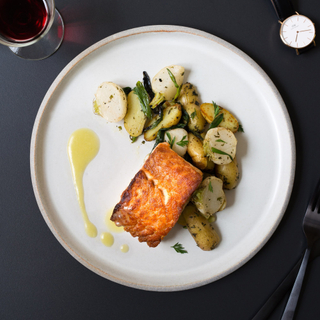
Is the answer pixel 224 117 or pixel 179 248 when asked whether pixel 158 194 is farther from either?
pixel 224 117

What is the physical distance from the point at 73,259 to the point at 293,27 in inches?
102

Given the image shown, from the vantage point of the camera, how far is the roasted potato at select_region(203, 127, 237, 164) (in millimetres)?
1816

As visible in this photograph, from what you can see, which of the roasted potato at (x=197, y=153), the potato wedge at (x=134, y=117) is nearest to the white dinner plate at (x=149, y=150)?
the potato wedge at (x=134, y=117)

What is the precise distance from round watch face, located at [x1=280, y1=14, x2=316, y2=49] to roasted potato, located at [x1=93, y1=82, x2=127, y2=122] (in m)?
1.33

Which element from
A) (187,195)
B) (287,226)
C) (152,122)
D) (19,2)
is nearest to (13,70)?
(19,2)

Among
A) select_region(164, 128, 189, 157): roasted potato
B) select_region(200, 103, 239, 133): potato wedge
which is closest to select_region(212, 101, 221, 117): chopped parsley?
select_region(200, 103, 239, 133): potato wedge

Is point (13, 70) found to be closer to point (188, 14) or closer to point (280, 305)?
point (188, 14)

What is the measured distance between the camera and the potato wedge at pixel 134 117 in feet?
6.42

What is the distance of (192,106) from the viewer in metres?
1.93

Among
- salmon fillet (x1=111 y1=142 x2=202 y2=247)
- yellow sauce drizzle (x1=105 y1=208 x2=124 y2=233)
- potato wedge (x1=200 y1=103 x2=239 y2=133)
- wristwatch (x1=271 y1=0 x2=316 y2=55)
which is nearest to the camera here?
salmon fillet (x1=111 y1=142 x2=202 y2=247)

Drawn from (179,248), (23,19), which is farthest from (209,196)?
(23,19)

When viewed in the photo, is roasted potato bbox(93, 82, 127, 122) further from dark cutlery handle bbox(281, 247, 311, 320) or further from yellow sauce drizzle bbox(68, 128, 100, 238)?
dark cutlery handle bbox(281, 247, 311, 320)

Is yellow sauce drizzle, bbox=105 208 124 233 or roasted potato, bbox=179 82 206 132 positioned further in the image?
yellow sauce drizzle, bbox=105 208 124 233

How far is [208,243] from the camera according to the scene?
1.95 meters
